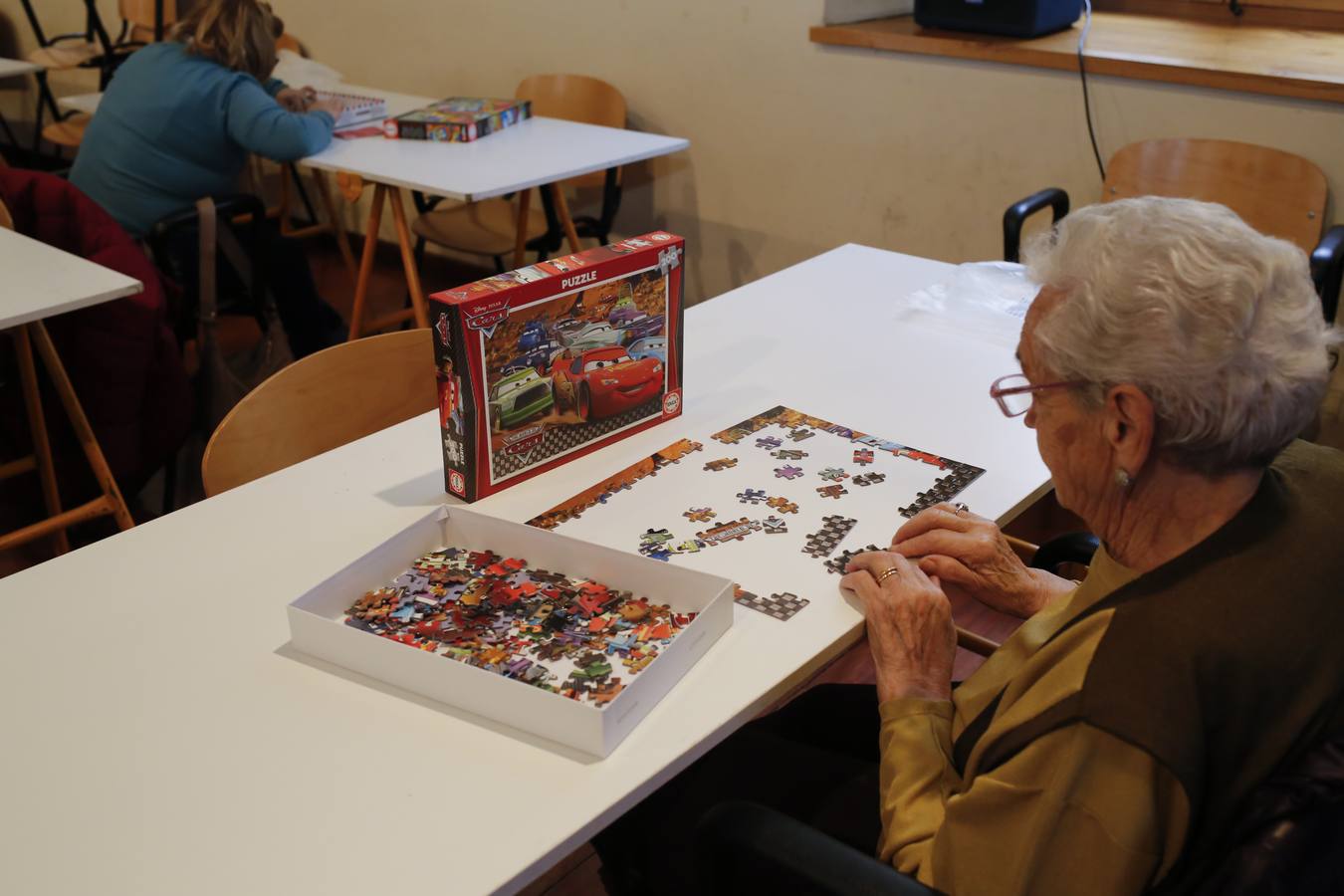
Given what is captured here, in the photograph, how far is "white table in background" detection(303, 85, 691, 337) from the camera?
11.0 ft

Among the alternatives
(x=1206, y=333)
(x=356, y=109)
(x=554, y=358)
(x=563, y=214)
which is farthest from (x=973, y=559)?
(x=356, y=109)

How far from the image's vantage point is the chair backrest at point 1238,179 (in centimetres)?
313

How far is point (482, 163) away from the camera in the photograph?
3506mm

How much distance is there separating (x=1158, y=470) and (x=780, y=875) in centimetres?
53

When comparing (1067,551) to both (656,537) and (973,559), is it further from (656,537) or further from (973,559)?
(656,537)

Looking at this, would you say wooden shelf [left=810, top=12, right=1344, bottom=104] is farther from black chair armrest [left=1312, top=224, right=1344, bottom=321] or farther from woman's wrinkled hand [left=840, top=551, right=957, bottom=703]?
woman's wrinkled hand [left=840, top=551, right=957, bottom=703]

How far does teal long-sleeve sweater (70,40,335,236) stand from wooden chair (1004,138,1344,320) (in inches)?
86.3

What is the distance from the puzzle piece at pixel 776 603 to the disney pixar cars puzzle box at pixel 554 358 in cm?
42

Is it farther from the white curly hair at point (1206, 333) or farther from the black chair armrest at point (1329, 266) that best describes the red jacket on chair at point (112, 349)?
the black chair armrest at point (1329, 266)

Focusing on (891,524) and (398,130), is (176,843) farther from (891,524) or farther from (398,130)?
(398,130)

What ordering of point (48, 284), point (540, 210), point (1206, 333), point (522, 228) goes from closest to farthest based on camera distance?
1. point (1206, 333)
2. point (48, 284)
3. point (522, 228)
4. point (540, 210)

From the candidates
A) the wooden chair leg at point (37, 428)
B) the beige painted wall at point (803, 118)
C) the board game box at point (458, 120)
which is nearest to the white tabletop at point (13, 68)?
the beige painted wall at point (803, 118)

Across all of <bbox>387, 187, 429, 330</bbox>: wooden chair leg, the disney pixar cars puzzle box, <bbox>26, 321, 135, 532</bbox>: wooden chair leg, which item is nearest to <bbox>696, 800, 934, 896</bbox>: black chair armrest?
the disney pixar cars puzzle box

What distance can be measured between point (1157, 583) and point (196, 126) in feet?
11.0
